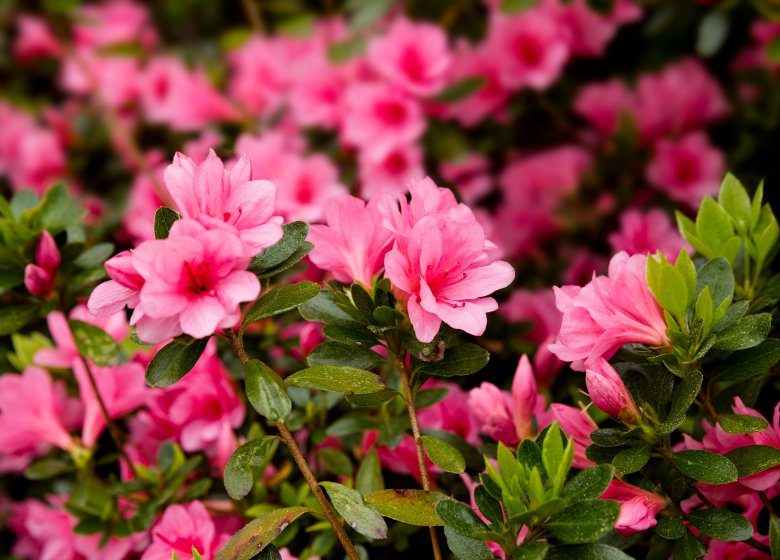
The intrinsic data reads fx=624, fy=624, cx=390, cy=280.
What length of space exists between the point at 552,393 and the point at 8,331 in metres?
0.90

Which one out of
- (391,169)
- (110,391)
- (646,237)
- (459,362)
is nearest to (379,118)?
(391,169)

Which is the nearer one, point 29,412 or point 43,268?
point 43,268

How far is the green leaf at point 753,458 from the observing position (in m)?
0.69

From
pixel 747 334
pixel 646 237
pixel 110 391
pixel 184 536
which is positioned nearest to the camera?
pixel 747 334

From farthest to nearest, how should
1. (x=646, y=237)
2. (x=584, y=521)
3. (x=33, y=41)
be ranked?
(x=33, y=41)
(x=646, y=237)
(x=584, y=521)

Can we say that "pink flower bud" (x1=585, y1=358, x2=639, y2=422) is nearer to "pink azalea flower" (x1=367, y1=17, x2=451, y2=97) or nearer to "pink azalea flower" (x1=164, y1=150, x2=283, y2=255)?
"pink azalea flower" (x1=164, y1=150, x2=283, y2=255)

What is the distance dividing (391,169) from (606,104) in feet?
2.14

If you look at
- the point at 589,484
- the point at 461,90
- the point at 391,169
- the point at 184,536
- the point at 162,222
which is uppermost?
the point at 162,222

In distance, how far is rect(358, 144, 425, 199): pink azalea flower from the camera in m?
1.72

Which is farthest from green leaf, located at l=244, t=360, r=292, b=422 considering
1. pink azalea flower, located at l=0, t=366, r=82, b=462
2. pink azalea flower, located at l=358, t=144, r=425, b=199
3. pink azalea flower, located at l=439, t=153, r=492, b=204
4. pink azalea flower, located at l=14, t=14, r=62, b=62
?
pink azalea flower, located at l=14, t=14, r=62, b=62

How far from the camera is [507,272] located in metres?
0.72

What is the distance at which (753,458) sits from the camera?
0.70 metres

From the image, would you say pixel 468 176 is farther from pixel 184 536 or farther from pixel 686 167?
pixel 184 536

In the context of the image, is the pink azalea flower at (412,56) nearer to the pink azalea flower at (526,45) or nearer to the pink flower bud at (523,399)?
the pink azalea flower at (526,45)
